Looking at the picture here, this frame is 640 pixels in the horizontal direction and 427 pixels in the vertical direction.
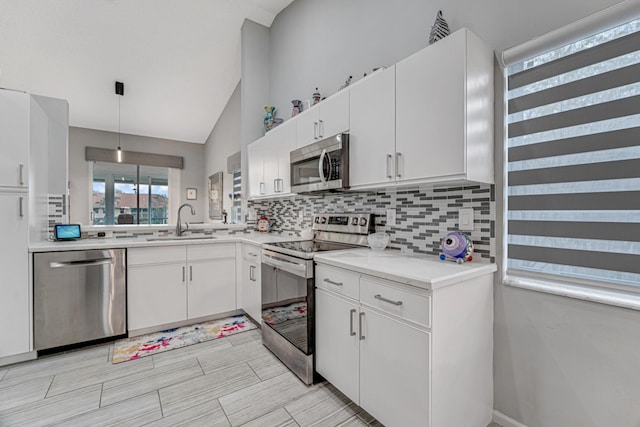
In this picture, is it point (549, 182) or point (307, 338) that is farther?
point (307, 338)

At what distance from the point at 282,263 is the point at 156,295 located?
1.46 meters

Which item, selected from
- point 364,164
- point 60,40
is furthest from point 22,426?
point 60,40

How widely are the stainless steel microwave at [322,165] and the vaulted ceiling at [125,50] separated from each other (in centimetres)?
243

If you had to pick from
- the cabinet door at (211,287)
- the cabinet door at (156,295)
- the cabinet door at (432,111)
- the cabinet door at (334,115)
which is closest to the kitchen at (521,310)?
the cabinet door at (432,111)

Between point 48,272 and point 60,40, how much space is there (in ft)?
9.82

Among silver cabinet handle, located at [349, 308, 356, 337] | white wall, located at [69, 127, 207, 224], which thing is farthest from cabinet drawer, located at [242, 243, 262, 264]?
white wall, located at [69, 127, 207, 224]

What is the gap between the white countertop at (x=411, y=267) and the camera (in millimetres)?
1299

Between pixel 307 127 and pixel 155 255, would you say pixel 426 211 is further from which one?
pixel 155 255

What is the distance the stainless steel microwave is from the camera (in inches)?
83.0

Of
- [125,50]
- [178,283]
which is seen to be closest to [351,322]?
A: [178,283]

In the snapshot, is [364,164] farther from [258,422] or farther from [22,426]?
[22,426]

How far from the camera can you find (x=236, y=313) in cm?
322

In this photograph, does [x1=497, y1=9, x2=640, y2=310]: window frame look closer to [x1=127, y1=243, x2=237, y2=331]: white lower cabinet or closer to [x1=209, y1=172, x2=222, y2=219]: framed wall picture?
[x1=127, y1=243, x2=237, y2=331]: white lower cabinet

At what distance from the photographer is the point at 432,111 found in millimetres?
1554
